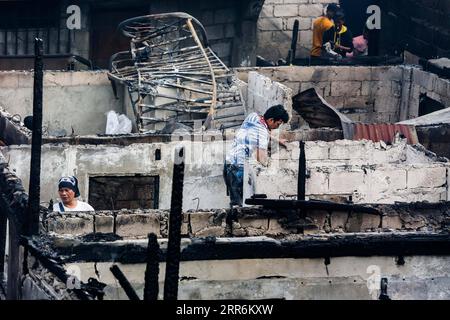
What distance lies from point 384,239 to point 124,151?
16.4 feet

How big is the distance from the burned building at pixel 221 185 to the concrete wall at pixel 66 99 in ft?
0.07

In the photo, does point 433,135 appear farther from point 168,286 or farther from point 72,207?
point 168,286

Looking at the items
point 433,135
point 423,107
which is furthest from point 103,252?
point 423,107

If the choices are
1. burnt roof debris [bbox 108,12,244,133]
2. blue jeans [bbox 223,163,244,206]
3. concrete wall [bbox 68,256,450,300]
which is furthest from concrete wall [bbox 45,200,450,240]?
burnt roof debris [bbox 108,12,244,133]

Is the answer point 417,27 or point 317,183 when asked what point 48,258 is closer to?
point 317,183

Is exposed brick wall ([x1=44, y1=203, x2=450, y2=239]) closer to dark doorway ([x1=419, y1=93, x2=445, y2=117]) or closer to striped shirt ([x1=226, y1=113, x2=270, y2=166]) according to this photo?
striped shirt ([x1=226, y1=113, x2=270, y2=166])

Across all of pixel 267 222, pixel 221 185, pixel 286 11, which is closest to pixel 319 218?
pixel 267 222

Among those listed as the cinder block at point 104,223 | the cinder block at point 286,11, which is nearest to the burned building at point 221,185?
the cinder block at point 104,223

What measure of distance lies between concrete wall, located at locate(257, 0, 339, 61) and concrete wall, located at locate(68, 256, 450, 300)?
1550 cm

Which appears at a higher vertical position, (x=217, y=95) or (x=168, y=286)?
(x=217, y=95)

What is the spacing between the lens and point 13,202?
51.1 ft

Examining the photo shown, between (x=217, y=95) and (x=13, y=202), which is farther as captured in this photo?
(x=217, y=95)

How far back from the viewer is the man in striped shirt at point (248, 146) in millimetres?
18547

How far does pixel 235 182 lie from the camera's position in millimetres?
18594
